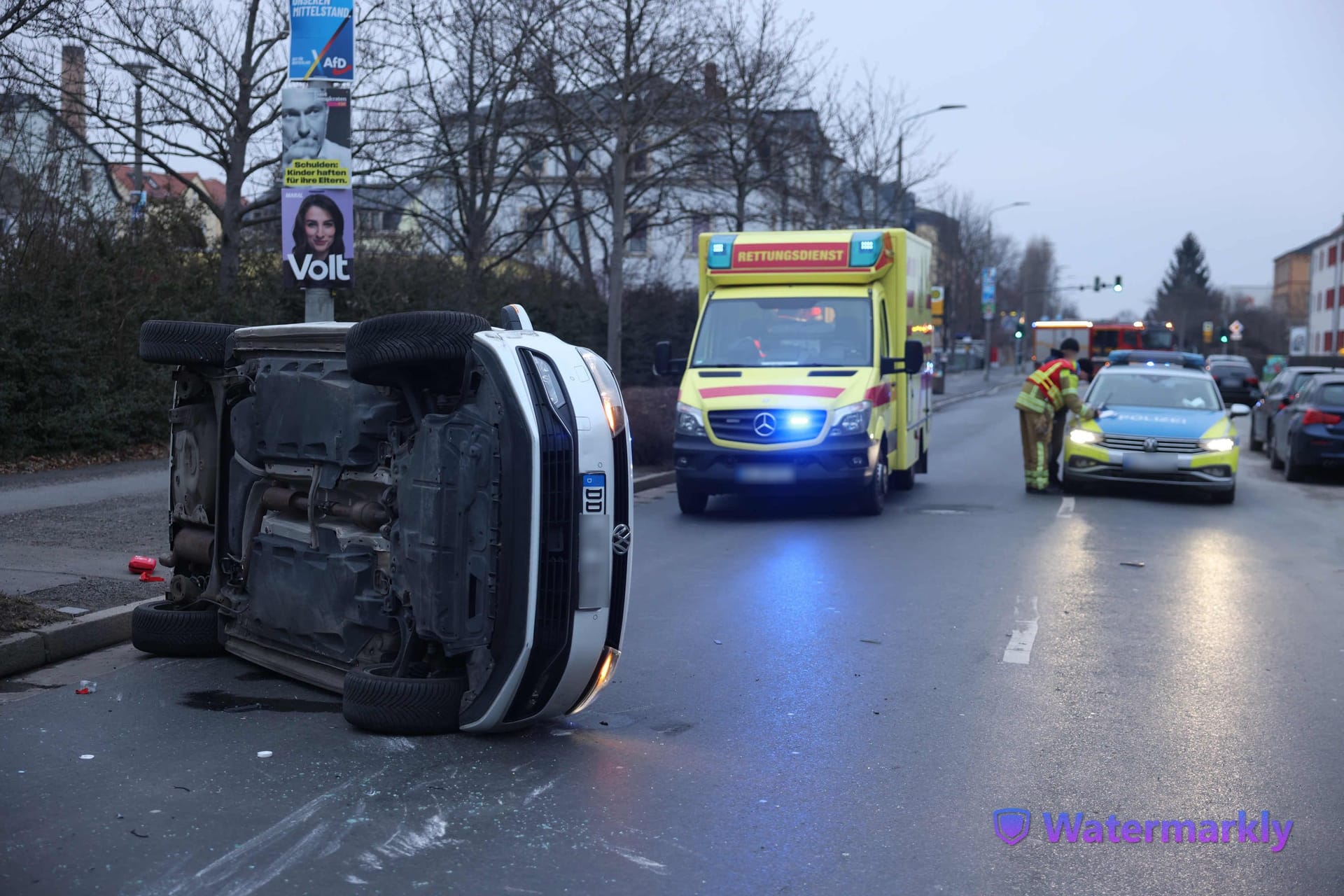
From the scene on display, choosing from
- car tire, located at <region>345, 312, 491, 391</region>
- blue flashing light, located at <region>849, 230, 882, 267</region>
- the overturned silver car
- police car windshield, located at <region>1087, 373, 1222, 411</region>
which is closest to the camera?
the overturned silver car

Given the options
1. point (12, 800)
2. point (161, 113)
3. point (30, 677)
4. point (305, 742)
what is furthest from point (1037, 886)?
point (161, 113)

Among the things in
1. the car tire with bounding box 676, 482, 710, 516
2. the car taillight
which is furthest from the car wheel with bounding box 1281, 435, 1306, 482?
the car tire with bounding box 676, 482, 710, 516

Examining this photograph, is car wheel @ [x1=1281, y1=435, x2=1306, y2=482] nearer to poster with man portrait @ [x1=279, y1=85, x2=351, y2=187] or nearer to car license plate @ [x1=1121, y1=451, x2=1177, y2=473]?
car license plate @ [x1=1121, y1=451, x2=1177, y2=473]

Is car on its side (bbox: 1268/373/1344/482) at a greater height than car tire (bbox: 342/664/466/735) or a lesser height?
greater

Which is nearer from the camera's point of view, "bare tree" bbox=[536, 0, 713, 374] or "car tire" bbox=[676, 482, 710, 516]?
"car tire" bbox=[676, 482, 710, 516]

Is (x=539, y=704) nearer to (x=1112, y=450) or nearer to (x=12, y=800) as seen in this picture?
(x=12, y=800)

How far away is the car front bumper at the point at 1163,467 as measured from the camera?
48.8ft

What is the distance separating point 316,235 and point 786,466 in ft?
15.4

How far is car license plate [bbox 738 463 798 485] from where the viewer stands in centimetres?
1284

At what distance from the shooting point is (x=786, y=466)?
12.8 m

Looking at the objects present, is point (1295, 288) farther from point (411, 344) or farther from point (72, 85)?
point (411, 344)

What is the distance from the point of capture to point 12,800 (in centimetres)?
464

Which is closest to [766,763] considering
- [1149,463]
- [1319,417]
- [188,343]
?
[188,343]

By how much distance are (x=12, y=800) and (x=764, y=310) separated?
1030cm
